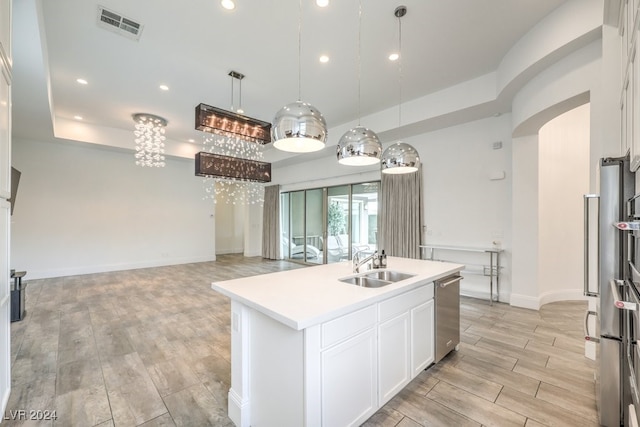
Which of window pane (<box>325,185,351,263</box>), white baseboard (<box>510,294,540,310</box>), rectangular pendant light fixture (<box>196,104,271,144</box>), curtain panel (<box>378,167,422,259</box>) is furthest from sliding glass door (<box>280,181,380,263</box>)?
rectangular pendant light fixture (<box>196,104,271,144</box>)

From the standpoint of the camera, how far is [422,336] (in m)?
2.47

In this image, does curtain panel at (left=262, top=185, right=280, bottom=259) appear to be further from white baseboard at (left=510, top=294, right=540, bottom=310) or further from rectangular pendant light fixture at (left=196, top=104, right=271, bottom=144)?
white baseboard at (left=510, top=294, right=540, bottom=310)

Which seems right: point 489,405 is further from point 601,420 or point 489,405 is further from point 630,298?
point 630,298

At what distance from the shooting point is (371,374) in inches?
75.8

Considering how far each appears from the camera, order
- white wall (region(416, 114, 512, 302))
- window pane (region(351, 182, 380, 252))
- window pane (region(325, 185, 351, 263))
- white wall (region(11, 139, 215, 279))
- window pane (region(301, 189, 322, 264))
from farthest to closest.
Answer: window pane (region(301, 189, 322, 264)) → window pane (region(325, 185, 351, 263)) → window pane (region(351, 182, 380, 252)) → white wall (region(11, 139, 215, 279)) → white wall (region(416, 114, 512, 302))

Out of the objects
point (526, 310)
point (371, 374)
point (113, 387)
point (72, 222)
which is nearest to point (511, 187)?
point (526, 310)

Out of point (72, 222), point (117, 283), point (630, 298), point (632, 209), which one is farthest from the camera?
point (72, 222)

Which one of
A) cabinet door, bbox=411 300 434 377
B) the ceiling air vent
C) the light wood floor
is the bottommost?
the light wood floor

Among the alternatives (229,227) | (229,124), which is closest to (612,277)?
(229,124)

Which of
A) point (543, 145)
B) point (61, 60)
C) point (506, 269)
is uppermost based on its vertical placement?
point (61, 60)

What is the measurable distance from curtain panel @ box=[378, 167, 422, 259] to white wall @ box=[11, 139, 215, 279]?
617cm

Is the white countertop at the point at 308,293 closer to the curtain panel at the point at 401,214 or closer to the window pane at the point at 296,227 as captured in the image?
the curtain panel at the point at 401,214

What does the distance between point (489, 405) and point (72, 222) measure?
9.02m

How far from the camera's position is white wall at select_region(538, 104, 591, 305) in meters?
4.53
